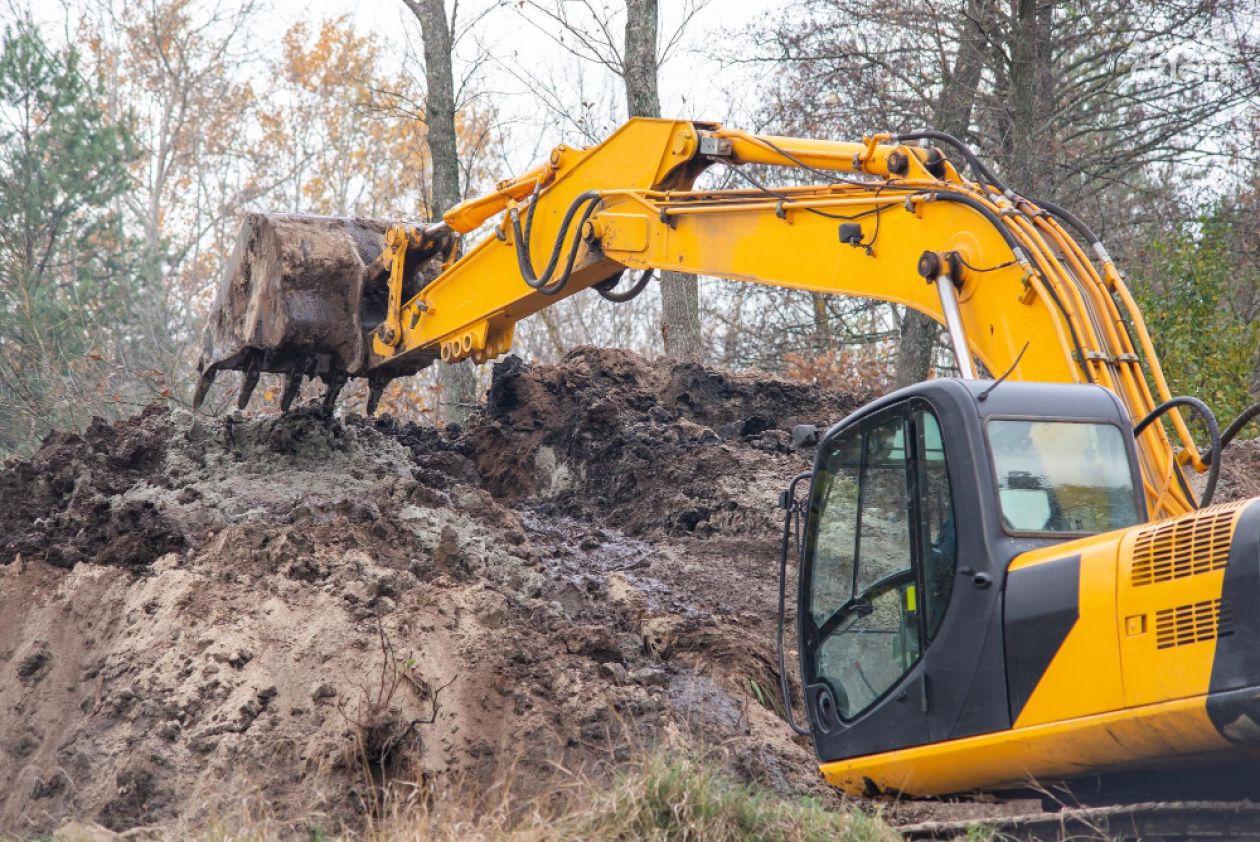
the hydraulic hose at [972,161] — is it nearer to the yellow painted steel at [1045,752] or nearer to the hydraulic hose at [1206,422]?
the hydraulic hose at [1206,422]

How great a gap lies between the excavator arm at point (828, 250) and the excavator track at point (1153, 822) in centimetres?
99

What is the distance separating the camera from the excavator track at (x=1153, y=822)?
3.99 m

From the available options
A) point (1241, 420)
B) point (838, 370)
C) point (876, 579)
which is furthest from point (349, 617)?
point (838, 370)

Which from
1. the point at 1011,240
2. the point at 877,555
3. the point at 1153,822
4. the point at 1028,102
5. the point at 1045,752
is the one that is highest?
the point at 1028,102

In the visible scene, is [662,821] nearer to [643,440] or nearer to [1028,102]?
[643,440]

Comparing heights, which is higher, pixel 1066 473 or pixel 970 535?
pixel 1066 473

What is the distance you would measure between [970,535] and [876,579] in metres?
0.64

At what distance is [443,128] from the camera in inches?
593

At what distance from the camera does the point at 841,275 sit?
18.1 ft

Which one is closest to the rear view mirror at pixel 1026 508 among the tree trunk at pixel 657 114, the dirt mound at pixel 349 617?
the dirt mound at pixel 349 617

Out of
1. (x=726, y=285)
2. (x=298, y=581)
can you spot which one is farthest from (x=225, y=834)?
(x=726, y=285)

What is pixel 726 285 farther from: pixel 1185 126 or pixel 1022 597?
pixel 1022 597

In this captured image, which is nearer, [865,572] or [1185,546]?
[1185,546]

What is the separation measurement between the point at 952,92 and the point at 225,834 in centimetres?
1243
